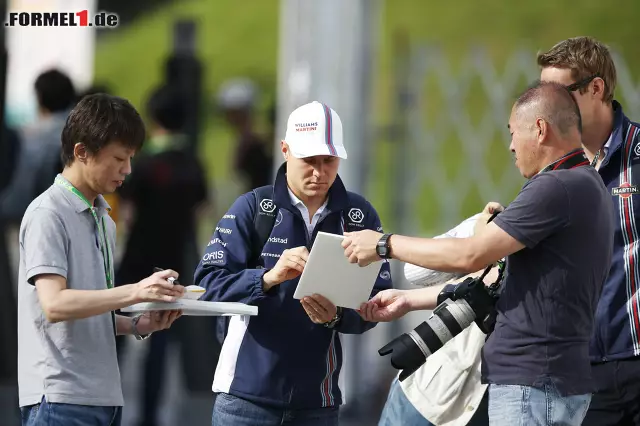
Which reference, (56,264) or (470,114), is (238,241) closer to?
(56,264)

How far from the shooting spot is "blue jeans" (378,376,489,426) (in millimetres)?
3601

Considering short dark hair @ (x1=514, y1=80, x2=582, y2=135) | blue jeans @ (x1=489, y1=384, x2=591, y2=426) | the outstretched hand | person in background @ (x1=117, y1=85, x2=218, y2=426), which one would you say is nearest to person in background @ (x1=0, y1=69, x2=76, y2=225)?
person in background @ (x1=117, y1=85, x2=218, y2=426)

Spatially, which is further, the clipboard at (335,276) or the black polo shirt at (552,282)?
the clipboard at (335,276)

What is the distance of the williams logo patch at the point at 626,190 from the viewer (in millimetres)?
3518

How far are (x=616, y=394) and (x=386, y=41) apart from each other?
9.94 m

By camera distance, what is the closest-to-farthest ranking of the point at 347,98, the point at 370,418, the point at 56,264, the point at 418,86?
the point at 56,264 → the point at 347,98 → the point at 370,418 → the point at 418,86

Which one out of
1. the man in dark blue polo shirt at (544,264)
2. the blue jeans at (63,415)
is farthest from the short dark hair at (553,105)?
the blue jeans at (63,415)

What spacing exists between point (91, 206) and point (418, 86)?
4.57m

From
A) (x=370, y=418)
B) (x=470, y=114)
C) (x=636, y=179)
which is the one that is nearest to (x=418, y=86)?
(x=470, y=114)

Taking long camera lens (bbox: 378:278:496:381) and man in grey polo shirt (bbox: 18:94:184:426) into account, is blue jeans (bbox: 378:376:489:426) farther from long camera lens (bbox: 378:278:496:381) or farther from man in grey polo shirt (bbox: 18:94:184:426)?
man in grey polo shirt (bbox: 18:94:184:426)

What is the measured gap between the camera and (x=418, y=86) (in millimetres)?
7465

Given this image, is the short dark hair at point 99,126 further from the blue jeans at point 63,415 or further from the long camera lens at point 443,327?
the long camera lens at point 443,327

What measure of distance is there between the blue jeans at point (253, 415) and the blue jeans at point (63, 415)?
1.27 feet

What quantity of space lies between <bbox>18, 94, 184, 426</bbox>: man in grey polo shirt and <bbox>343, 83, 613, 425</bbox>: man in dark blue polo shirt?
797 mm
